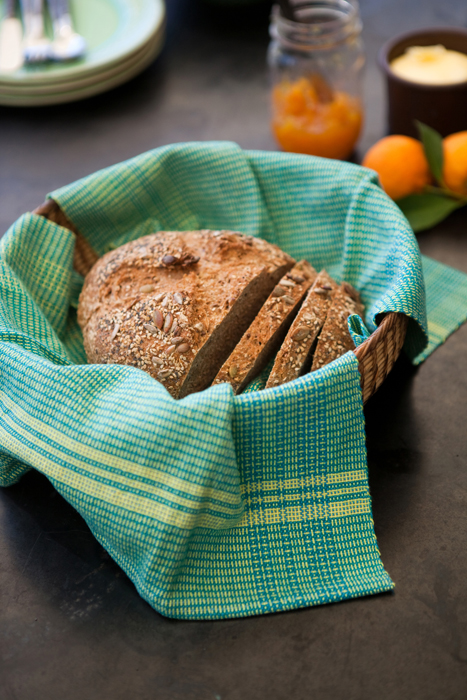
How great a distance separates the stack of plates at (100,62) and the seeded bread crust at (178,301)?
40.1 inches

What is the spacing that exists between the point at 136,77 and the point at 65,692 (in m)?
2.27

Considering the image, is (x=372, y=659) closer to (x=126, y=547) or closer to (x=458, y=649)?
(x=458, y=649)

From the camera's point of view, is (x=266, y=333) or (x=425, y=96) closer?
(x=266, y=333)

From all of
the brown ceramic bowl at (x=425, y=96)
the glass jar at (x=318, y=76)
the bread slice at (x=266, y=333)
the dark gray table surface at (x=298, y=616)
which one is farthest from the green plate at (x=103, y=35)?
the dark gray table surface at (x=298, y=616)

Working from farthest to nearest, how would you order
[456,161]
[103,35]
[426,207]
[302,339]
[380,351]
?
[103,35], [426,207], [456,161], [302,339], [380,351]

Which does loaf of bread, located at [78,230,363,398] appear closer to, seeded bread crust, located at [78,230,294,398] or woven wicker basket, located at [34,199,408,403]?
seeded bread crust, located at [78,230,294,398]

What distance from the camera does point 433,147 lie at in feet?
6.23

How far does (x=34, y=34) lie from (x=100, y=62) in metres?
0.31

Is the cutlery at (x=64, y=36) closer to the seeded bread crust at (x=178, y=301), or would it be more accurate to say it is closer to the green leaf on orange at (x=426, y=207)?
the seeded bread crust at (x=178, y=301)

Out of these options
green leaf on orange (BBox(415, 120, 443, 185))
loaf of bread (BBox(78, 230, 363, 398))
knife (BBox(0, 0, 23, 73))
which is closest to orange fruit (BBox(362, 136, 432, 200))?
green leaf on orange (BBox(415, 120, 443, 185))

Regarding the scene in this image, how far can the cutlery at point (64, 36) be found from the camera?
2375 millimetres

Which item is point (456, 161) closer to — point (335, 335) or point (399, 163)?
point (399, 163)

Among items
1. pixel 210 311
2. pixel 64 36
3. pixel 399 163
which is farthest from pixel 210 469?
pixel 64 36

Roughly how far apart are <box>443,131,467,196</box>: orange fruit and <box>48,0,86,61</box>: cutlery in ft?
4.37
